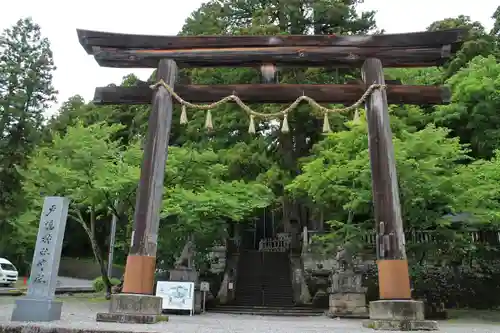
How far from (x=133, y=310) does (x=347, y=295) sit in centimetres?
1033

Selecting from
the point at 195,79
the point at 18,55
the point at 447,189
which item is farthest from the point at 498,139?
the point at 18,55

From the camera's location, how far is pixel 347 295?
1639cm

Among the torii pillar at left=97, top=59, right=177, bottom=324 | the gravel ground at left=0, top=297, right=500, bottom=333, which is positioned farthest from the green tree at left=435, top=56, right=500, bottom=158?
the torii pillar at left=97, top=59, right=177, bottom=324

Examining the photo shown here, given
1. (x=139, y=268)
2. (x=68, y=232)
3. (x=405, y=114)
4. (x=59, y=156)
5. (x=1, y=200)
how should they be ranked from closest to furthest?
1. (x=139, y=268)
2. (x=59, y=156)
3. (x=405, y=114)
4. (x=1, y=200)
5. (x=68, y=232)

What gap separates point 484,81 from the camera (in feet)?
57.9

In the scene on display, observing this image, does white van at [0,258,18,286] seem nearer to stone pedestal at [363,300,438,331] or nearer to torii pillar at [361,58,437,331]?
torii pillar at [361,58,437,331]

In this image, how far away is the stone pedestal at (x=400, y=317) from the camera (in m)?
8.16

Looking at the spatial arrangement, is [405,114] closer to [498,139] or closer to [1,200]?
[498,139]

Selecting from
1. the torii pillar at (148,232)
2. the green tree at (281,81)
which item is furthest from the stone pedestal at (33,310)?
the green tree at (281,81)

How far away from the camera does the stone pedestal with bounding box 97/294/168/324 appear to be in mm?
8180

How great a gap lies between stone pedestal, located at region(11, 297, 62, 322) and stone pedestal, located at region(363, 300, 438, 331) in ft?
20.9

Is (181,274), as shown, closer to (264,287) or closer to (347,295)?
(264,287)

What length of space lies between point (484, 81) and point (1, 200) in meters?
27.7

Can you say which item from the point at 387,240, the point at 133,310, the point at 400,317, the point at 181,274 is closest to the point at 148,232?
the point at 133,310
